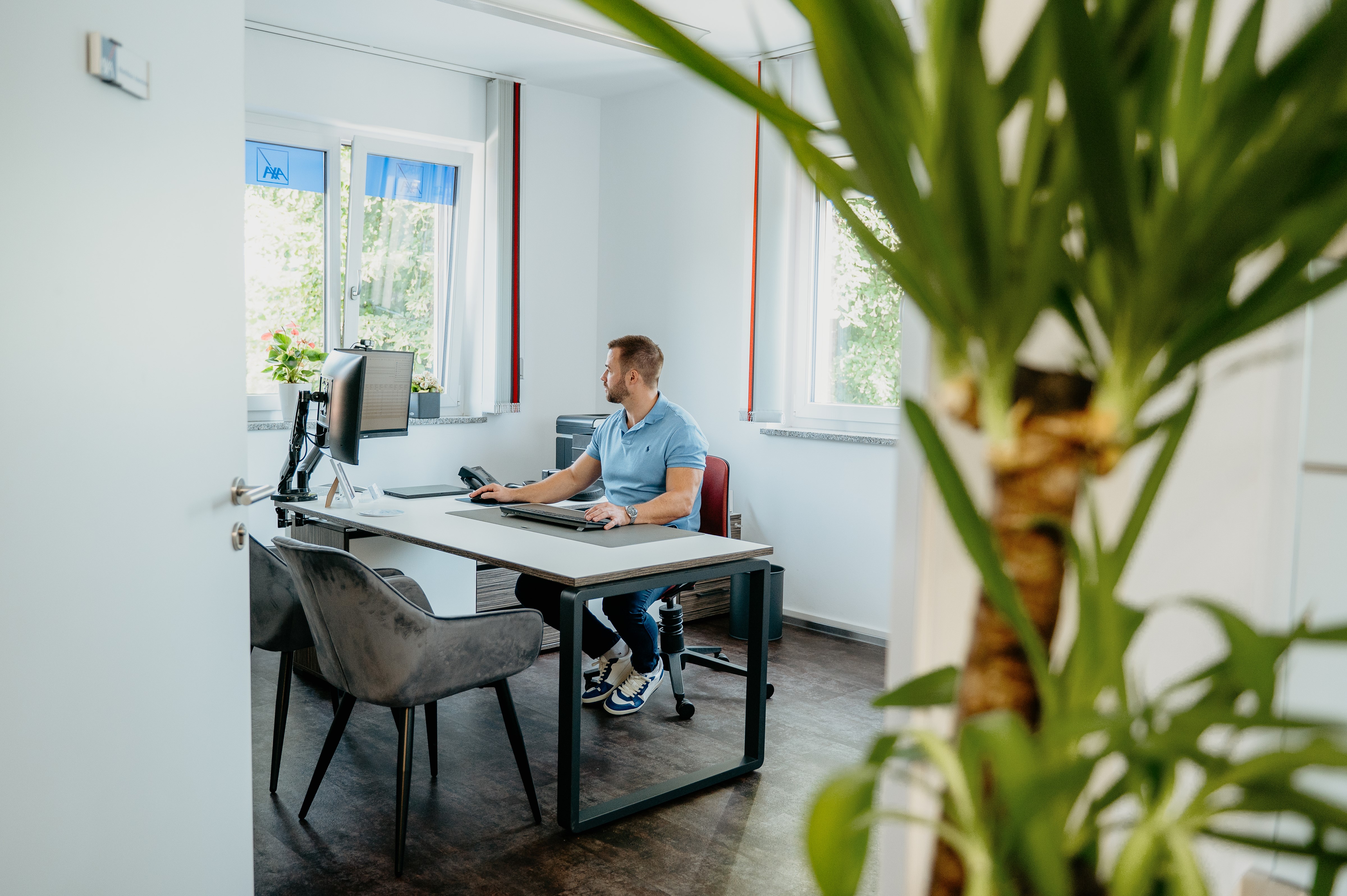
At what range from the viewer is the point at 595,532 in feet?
10.9

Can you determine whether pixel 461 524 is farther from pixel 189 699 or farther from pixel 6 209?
pixel 6 209

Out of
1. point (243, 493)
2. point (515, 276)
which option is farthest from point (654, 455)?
point (515, 276)

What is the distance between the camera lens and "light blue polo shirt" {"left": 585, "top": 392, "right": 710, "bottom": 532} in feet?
12.4

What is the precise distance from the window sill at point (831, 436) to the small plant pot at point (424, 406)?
5.98 ft

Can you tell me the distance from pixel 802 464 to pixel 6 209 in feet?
13.7

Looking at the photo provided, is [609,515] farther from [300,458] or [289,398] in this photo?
[289,398]

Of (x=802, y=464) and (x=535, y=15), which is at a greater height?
(x=535, y=15)

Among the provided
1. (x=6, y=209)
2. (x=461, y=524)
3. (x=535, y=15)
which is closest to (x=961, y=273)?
(x=6, y=209)

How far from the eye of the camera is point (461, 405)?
228 inches

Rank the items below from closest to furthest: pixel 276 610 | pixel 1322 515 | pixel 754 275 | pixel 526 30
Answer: pixel 1322 515
pixel 276 610
pixel 526 30
pixel 754 275

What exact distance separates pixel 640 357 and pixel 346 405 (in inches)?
44.4

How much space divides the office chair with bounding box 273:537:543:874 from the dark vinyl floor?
0.63 feet

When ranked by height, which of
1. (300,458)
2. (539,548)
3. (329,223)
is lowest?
(539,548)

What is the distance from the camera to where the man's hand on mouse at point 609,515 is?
11.2 feet
